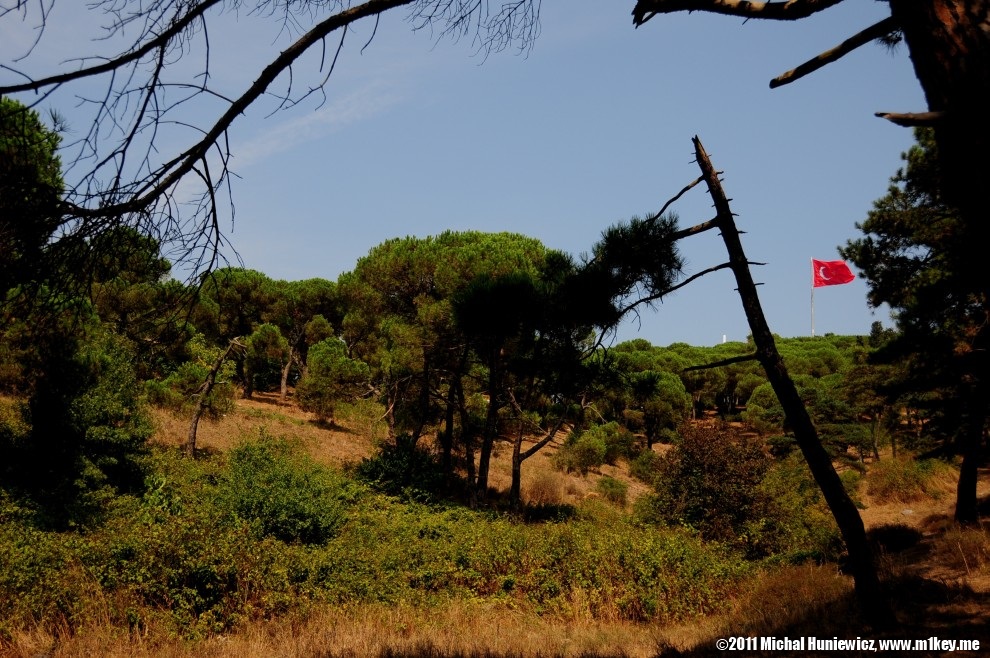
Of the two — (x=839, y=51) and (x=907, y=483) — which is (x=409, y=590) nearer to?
(x=839, y=51)

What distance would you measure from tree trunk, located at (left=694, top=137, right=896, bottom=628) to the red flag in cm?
2450

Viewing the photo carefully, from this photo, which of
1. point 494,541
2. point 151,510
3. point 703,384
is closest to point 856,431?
point 703,384

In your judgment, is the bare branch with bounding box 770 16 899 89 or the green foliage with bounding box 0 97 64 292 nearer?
the green foliage with bounding box 0 97 64 292

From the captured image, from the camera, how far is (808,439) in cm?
473

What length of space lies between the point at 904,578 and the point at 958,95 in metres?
6.21

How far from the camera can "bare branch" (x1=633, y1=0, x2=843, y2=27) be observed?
94.8 inches

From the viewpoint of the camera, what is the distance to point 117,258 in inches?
95.4

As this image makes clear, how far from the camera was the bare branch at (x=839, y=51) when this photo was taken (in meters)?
2.30

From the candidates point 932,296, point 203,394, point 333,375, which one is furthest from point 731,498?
point 333,375

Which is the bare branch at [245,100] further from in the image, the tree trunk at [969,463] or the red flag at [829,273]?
the red flag at [829,273]

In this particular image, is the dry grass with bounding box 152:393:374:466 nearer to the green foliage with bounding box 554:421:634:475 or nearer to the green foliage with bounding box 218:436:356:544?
the green foliage with bounding box 218:436:356:544

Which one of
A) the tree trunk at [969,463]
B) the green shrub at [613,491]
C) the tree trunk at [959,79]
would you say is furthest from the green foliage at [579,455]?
the tree trunk at [959,79]

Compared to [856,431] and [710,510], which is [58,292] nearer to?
[710,510]

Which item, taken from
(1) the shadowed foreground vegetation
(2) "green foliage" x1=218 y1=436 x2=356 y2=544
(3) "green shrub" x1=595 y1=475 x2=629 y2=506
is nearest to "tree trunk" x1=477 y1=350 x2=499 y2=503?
(2) "green foliage" x1=218 y1=436 x2=356 y2=544
